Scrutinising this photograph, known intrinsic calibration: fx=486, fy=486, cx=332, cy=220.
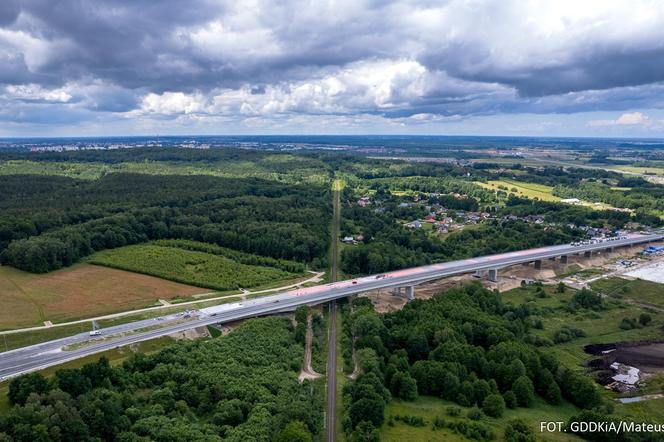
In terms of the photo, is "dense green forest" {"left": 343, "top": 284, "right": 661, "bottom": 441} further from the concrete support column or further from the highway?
the concrete support column

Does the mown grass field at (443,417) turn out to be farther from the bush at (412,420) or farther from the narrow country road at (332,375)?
the narrow country road at (332,375)

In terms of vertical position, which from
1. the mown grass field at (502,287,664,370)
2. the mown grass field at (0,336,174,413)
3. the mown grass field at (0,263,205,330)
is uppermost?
the mown grass field at (0,263,205,330)

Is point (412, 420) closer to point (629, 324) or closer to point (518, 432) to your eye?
point (518, 432)

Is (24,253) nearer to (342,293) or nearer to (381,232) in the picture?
(342,293)

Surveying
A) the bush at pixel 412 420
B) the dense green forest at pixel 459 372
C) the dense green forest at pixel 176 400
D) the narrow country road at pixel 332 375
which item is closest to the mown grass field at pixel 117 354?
the dense green forest at pixel 176 400

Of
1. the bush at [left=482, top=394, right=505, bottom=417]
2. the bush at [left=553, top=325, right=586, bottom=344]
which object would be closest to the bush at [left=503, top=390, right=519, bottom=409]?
the bush at [left=482, top=394, right=505, bottom=417]

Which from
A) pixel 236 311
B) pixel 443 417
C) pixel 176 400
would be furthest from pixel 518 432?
pixel 236 311
